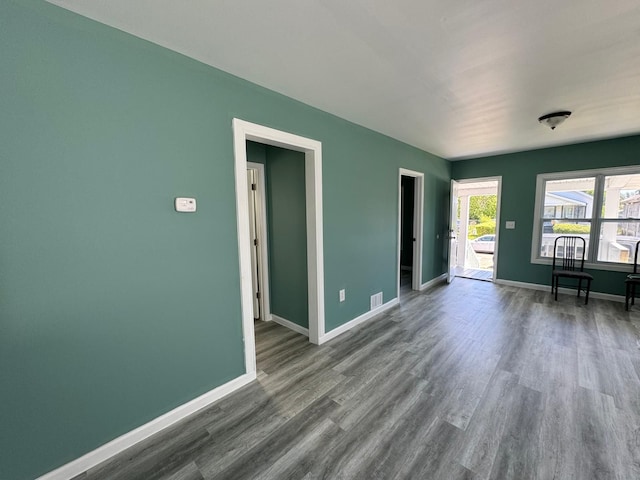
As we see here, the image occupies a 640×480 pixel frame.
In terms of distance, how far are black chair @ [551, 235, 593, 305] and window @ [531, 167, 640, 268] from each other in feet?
0.29

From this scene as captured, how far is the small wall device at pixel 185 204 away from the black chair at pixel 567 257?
545 centimetres

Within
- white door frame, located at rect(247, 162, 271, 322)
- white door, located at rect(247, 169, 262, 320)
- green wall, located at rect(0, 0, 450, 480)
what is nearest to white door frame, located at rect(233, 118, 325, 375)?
green wall, located at rect(0, 0, 450, 480)

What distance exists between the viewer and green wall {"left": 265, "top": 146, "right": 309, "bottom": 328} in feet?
9.65

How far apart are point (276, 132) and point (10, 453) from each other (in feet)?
8.42

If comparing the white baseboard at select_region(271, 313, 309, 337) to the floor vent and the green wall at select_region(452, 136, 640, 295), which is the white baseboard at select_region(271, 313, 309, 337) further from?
the green wall at select_region(452, 136, 640, 295)

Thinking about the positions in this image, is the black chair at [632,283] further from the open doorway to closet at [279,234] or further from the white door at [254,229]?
the white door at [254,229]

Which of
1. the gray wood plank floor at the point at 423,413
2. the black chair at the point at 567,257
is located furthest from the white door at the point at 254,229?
the black chair at the point at 567,257

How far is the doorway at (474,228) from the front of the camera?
5.17 metres

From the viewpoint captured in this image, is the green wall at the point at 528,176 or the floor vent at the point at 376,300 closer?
the floor vent at the point at 376,300

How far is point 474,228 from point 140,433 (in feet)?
42.5

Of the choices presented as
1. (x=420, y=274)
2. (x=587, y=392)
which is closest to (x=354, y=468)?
(x=587, y=392)

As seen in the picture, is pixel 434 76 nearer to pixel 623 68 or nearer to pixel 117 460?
pixel 623 68

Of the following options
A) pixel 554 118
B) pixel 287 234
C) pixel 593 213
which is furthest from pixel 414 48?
pixel 593 213

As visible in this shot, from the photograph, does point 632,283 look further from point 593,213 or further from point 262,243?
point 262,243
